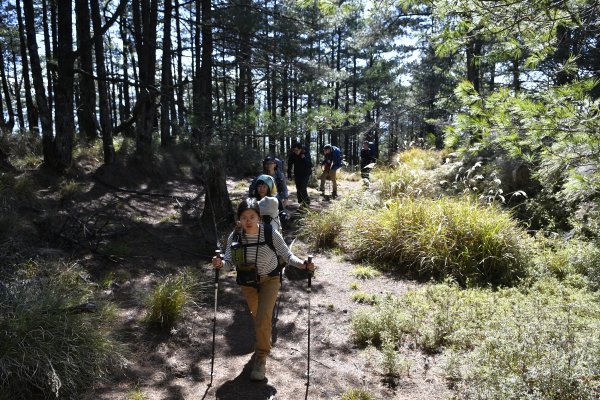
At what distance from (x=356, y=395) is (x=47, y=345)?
253cm

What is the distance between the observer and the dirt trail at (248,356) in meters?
3.81

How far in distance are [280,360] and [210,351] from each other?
0.78 metres

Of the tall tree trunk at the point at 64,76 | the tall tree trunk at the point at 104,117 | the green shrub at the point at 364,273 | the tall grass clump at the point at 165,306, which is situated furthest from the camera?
the tall tree trunk at the point at 104,117

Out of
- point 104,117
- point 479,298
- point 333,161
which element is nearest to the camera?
point 479,298

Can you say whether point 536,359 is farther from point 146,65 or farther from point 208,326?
point 146,65

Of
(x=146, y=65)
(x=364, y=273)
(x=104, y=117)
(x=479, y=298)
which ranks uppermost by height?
(x=146, y=65)

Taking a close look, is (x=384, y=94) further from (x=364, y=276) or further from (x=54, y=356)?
(x=54, y=356)

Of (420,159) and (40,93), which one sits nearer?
(40,93)

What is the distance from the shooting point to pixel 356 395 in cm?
364

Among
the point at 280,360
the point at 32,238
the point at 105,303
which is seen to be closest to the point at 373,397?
the point at 280,360

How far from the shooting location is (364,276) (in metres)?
6.82

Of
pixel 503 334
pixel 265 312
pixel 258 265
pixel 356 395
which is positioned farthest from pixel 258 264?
pixel 503 334

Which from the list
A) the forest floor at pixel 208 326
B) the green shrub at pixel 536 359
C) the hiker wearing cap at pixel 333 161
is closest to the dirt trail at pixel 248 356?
the forest floor at pixel 208 326

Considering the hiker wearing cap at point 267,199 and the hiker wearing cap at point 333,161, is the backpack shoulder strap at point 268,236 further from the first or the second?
the hiker wearing cap at point 333,161
